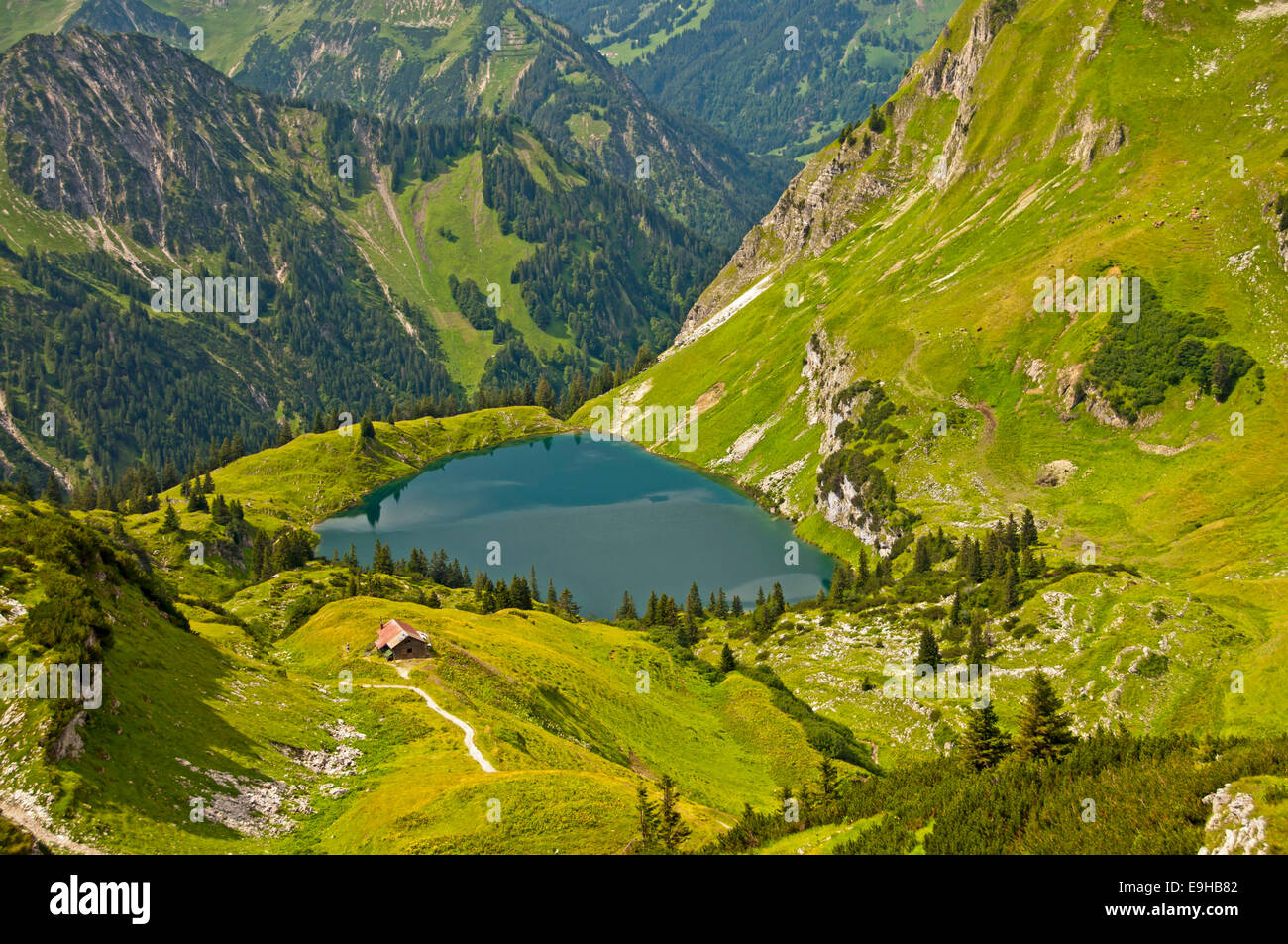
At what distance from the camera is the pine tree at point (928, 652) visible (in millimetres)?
93375

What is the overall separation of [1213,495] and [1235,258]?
4883 centimetres

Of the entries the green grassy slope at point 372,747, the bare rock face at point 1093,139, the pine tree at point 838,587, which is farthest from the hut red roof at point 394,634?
the bare rock face at point 1093,139

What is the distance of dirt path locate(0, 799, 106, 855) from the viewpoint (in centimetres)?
3131

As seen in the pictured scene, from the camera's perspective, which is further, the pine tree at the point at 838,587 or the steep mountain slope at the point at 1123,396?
the pine tree at the point at 838,587

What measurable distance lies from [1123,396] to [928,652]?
Answer: 71528 millimetres

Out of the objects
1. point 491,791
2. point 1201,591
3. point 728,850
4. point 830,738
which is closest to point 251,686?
point 491,791

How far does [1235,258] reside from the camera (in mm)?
142375

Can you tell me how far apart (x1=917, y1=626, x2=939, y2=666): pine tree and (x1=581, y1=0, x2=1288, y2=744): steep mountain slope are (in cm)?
611

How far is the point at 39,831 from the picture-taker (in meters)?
31.6

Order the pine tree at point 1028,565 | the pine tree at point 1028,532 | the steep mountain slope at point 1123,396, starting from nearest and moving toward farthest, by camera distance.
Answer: the steep mountain slope at point 1123,396 → the pine tree at point 1028,565 → the pine tree at point 1028,532

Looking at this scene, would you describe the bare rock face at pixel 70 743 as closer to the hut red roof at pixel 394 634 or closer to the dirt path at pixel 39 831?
the dirt path at pixel 39 831

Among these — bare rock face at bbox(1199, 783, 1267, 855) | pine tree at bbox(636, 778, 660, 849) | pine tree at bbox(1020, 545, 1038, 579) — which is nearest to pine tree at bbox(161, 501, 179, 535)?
pine tree at bbox(1020, 545, 1038, 579)

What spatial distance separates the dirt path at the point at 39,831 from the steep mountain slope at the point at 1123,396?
70922 mm

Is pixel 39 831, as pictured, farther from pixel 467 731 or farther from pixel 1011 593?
pixel 1011 593
